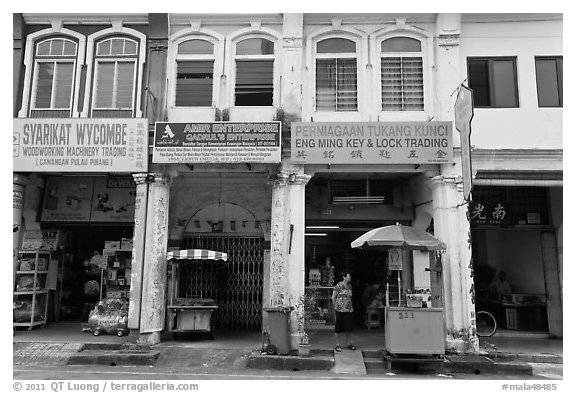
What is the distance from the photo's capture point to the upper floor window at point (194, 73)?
1185 cm

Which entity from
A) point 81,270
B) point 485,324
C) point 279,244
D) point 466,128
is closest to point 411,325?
point 279,244

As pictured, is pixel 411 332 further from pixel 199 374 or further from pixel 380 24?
pixel 380 24

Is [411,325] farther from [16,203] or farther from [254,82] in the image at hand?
[16,203]

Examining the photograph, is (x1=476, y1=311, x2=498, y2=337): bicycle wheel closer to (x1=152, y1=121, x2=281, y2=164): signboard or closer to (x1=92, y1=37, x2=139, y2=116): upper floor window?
(x1=152, y1=121, x2=281, y2=164): signboard

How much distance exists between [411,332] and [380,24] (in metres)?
7.39

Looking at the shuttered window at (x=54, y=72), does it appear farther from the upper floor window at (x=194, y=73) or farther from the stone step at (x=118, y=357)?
the stone step at (x=118, y=357)

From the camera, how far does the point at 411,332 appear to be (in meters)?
9.55

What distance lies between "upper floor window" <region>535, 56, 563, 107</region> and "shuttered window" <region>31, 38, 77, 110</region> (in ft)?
38.0

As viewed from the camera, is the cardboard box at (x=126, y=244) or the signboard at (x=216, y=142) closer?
the signboard at (x=216, y=142)

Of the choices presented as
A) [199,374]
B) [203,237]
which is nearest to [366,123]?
[203,237]

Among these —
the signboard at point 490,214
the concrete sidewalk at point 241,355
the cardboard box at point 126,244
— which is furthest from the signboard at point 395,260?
the cardboard box at point 126,244

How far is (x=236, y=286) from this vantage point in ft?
43.5

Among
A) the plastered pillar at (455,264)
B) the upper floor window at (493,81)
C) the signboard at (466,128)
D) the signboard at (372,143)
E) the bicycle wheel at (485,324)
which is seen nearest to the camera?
the signboard at (466,128)

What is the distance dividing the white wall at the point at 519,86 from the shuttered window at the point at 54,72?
9.81m
